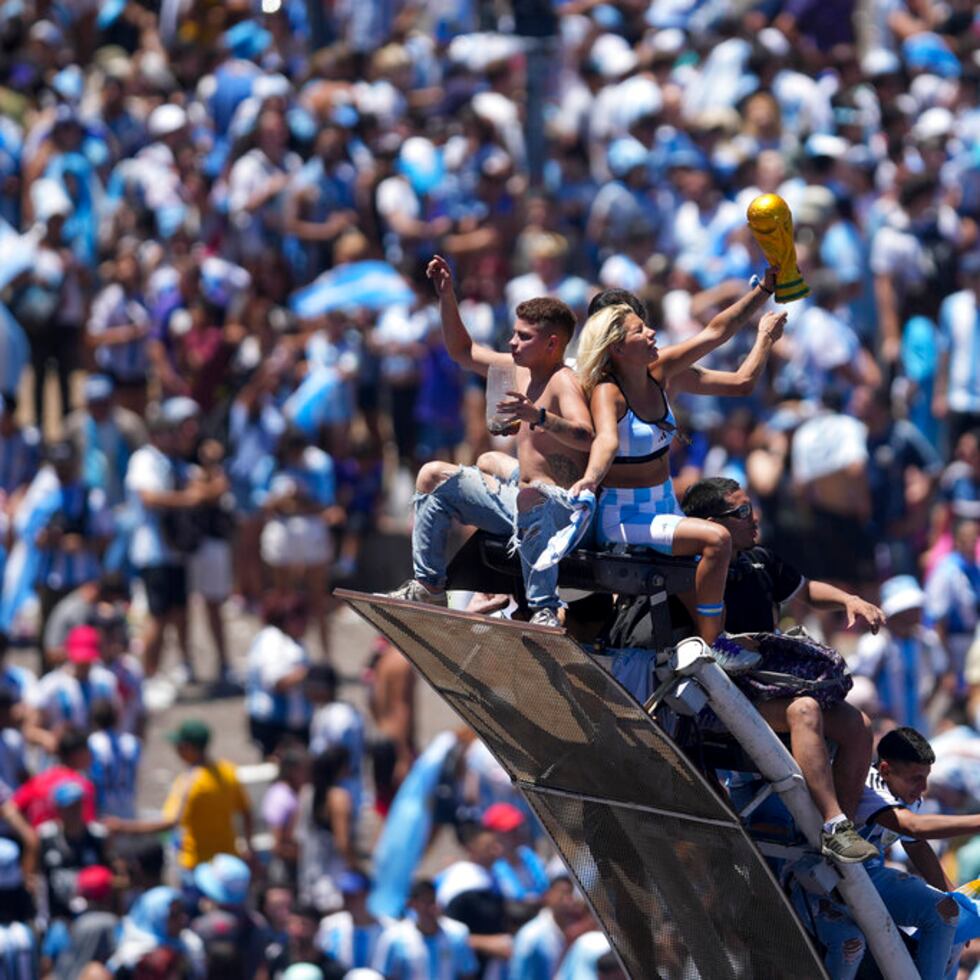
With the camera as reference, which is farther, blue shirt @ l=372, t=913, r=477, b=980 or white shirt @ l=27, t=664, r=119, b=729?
white shirt @ l=27, t=664, r=119, b=729

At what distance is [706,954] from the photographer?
938 cm

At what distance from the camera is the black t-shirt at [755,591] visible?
387 inches

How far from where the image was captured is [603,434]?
9.05 m

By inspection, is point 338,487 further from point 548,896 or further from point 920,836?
point 920,836

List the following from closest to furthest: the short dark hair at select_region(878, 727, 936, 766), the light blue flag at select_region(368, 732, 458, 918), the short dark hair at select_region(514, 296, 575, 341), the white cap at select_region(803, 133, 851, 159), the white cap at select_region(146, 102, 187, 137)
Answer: the short dark hair at select_region(514, 296, 575, 341)
the short dark hair at select_region(878, 727, 936, 766)
the light blue flag at select_region(368, 732, 458, 918)
the white cap at select_region(803, 133, 851, 159)
the white cap at select_region(146, 102, 187, 137)

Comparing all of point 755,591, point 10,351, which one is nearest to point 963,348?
point 10,351

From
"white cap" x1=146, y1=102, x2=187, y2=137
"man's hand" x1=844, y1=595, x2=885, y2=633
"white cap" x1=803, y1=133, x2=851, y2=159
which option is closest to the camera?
"man's hand" x1=844, y1=595, x2=885, y2=633

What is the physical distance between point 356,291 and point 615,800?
1183 cm

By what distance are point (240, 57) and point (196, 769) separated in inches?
386

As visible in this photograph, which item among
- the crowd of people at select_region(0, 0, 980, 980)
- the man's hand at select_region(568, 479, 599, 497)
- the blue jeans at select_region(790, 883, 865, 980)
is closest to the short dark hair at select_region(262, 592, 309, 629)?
the crowd of people at select_region(0, 0, 980, 980)

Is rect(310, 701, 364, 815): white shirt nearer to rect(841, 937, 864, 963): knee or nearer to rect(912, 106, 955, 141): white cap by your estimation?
rect(912, 106, 955, 141): white cap

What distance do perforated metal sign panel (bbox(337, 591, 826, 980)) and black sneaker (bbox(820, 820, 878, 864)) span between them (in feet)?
0.99

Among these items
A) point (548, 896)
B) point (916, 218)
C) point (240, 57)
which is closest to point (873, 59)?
point (916, 218)

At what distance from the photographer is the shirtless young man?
9.02 m
